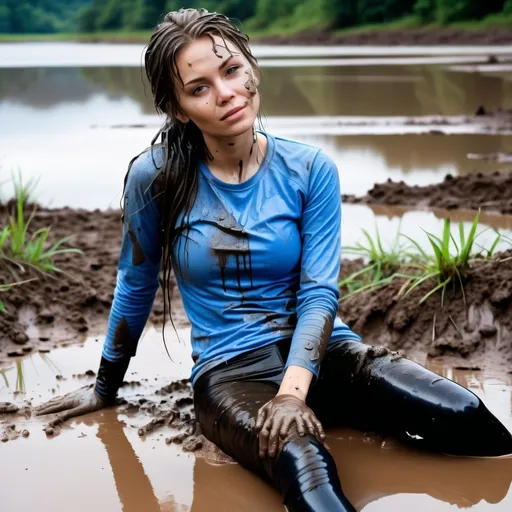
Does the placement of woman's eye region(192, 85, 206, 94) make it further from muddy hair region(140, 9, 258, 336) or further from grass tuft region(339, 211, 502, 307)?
grass tuft region(339, 211, 502, 307)

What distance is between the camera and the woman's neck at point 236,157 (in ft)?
10.8

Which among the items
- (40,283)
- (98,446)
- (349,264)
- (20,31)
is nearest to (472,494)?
(98,446)

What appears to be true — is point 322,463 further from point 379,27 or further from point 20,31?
point 20,31

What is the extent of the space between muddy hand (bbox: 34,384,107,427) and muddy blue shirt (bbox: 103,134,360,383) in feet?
1.86

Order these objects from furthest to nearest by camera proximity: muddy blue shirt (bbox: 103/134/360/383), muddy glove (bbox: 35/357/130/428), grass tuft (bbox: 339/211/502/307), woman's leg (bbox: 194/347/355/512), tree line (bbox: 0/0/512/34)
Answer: tree line (bbox: 0/0/512/34)
grass tuft (bbox: 339/211/502/307)
muddy glove (bbox: 35/357/130/428)
muddy blue shirt (bbox: 103/134/360/383)
woman's leg (bbox: 194/347/355/512)

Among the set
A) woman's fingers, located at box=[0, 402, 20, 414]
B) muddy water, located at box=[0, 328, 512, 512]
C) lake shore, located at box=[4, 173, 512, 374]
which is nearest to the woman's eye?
muddy water, located at box=[0, 328, 512, 512]

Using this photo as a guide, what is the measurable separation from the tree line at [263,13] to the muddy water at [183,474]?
16.8 meters

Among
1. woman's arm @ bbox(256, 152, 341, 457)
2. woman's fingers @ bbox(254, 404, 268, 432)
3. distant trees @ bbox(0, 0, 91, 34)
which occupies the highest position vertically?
woman's arm @ bbox(256, 152, 341, 457)

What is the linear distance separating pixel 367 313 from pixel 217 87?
5.24ft

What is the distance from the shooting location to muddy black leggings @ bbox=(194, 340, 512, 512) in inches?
120

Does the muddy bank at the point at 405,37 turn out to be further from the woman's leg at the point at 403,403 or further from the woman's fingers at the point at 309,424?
the woman's fingers at the point at 309,424

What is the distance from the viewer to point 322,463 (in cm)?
270

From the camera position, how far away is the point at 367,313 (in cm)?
440

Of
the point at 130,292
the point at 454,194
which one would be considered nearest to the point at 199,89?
the point at 130,292
